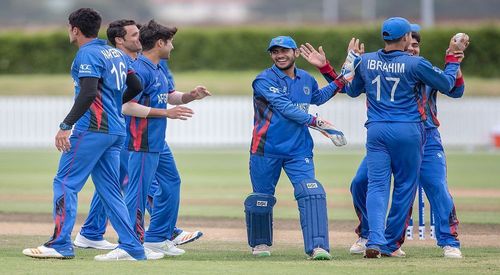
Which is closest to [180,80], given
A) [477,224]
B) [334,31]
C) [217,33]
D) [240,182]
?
[217,33]

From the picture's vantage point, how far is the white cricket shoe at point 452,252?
11.2 metres

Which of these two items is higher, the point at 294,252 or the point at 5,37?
the point at 5,37

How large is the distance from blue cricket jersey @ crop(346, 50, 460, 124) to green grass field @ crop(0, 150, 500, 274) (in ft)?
4.73

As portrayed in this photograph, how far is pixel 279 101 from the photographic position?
36.8ft

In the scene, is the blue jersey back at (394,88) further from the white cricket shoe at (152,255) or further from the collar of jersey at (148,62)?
the white cricket shoe at (152,255)

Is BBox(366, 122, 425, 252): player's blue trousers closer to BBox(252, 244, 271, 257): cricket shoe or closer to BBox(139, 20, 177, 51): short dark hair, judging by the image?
BBox(252, 244, 271, 257): cricket shoe

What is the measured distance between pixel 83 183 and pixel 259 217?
6.64ft

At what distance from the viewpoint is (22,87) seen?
41.1 meters

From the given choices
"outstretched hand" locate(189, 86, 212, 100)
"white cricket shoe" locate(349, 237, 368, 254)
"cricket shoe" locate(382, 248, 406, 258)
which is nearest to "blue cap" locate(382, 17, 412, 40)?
"outstretched hand" locate(189, 86, 212, 100)

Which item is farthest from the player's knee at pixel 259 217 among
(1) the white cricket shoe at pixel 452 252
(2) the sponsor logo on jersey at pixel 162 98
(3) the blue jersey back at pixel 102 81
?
(1) the white cricket shoe at pixel 452 252

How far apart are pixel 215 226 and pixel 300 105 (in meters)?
4.03

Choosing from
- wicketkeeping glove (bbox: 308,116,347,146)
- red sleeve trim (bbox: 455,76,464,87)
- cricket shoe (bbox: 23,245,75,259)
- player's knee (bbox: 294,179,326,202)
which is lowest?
cricket shoe (bbox: 23,245,75,259)

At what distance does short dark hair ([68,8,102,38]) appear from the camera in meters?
10.5

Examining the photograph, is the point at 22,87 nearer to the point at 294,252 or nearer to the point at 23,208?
the point at 23,208
